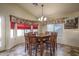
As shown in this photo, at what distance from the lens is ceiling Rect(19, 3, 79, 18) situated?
227cm

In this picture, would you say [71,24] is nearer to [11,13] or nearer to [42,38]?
[42,38]

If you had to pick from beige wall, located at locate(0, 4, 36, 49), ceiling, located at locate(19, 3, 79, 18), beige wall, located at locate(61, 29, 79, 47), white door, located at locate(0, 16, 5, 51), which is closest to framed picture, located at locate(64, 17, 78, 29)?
beige wall, located at locate(61, 29, 79, 47)

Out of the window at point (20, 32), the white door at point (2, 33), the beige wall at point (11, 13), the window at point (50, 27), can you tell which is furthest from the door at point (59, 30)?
the white door at point (2, 33)

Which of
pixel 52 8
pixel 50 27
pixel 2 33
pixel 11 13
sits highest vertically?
pixel 52 8

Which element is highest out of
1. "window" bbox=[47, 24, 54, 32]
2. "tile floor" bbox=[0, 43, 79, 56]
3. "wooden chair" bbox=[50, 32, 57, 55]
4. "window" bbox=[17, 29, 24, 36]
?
"window" bbox=[47, 24, 54, 32]

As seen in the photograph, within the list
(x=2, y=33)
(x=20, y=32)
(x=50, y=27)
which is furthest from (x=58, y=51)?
(x=2, y=33)

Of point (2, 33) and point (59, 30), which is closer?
point (2, 33)

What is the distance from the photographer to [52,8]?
2314 millimetres

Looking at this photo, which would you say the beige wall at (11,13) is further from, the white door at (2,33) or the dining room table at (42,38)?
the dining room table at (42,38)

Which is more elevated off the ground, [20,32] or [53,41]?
[20,32]

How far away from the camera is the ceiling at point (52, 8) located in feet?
7.43

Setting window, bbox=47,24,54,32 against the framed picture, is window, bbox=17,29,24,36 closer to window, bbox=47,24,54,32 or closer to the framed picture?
window, bbox=47,24,54,32

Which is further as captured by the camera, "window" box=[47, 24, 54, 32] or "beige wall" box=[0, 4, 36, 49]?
"window" box=[47, 24, 54, 32]

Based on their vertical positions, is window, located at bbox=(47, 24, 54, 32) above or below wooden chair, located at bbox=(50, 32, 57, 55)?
above
